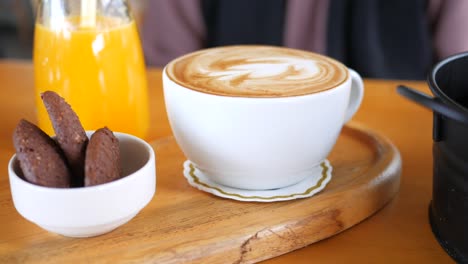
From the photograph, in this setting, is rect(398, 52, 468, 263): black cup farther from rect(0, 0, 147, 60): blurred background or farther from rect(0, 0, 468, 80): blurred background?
rect(0, 0, 147, 60): blurred background

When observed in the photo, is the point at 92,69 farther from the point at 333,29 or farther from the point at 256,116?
the point at 333,29

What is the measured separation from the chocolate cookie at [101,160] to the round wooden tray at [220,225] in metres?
0.07

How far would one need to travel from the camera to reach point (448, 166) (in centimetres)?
55

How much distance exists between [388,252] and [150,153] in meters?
0.26

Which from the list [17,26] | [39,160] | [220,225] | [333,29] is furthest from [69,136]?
[17,26]

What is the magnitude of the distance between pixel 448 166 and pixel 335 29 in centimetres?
97

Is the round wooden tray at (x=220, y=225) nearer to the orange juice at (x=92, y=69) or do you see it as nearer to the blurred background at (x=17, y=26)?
the orange juice at (x=92, y=69)

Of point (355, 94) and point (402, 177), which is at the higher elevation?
point (355, 94)

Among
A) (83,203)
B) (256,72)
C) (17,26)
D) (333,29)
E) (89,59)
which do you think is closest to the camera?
(83,203)

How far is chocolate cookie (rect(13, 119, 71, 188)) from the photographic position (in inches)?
20.5

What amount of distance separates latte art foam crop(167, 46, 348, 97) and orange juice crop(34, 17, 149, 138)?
0.41ft

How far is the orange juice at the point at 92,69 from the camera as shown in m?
0.76

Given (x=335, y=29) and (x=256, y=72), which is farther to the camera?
(x=335, y=29)

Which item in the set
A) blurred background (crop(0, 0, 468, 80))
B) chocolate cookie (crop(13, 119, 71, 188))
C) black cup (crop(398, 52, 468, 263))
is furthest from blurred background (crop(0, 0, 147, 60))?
black cup (crop(398, 52, 468, 263))
